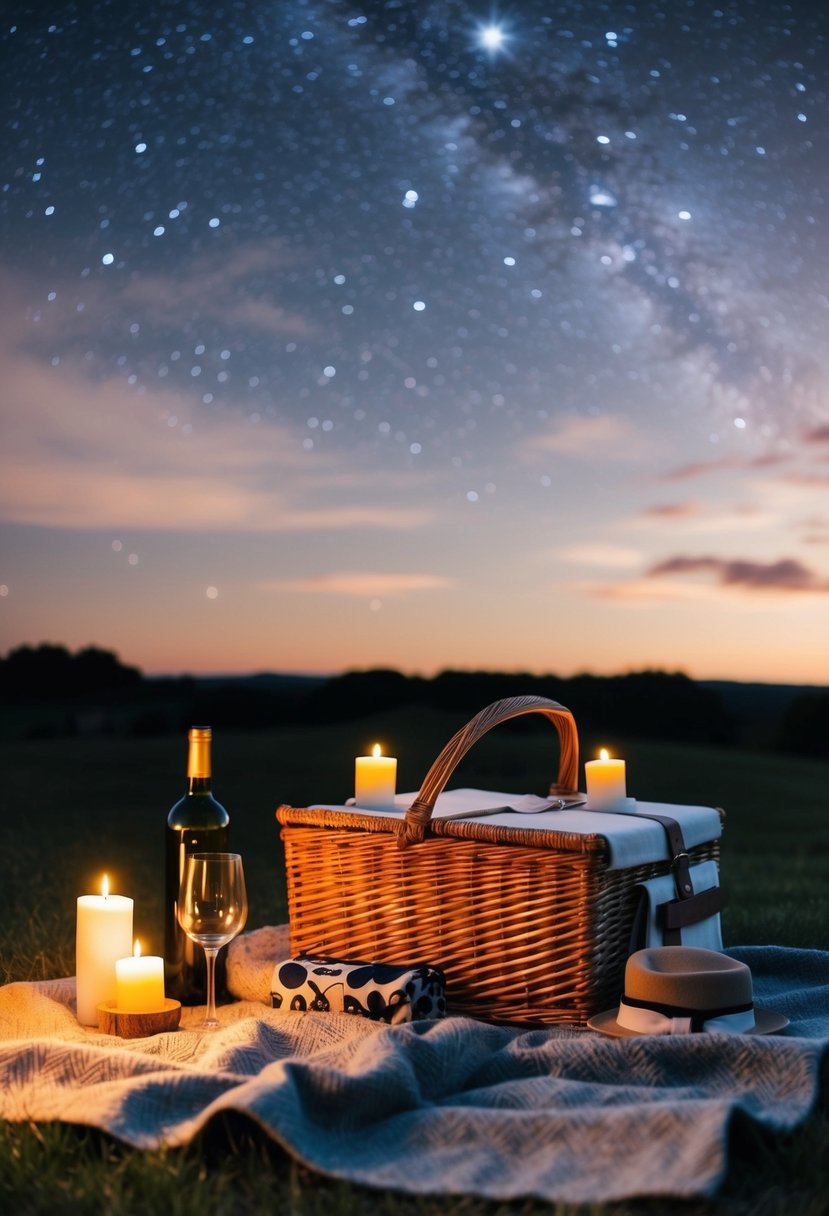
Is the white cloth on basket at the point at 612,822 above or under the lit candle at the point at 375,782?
under

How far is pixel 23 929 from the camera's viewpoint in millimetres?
4566

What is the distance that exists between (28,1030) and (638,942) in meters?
1.57

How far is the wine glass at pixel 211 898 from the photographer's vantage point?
2.74 meters

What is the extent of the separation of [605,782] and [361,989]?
0.90 metres

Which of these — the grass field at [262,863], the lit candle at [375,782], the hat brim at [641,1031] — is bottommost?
the grass field at [262,863]

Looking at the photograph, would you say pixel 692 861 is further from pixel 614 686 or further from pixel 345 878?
pixel 614 686

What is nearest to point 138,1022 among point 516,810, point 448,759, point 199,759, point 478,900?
point 199,759

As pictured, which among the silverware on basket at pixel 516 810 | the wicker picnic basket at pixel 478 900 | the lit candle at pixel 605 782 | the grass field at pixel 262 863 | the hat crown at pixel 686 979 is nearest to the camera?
the grass field at pixel 262 863

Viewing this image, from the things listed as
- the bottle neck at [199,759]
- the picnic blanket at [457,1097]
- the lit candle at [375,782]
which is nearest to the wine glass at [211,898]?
→ the picnic blanket at [457,1097]

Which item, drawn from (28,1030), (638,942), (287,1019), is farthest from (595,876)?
(28,1030)

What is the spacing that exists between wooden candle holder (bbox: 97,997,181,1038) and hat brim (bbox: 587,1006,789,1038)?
3.39ft

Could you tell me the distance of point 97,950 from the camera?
3.09m

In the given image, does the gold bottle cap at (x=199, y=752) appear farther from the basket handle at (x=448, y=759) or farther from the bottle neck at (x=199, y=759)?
the basket handle at (x=448, y=759)

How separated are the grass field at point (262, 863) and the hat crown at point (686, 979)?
1.41 ft
